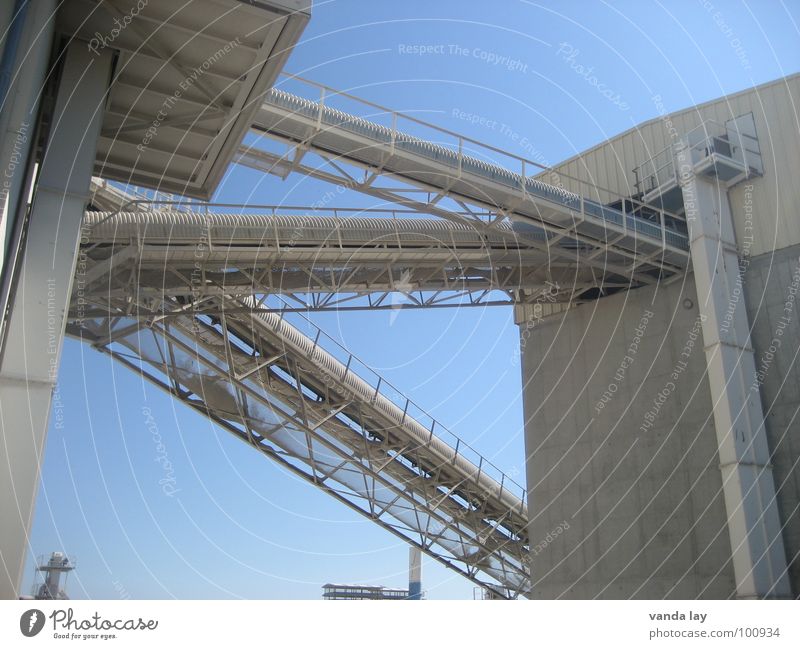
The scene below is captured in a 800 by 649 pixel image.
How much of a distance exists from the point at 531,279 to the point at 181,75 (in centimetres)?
1530

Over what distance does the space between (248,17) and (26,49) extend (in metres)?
2.93

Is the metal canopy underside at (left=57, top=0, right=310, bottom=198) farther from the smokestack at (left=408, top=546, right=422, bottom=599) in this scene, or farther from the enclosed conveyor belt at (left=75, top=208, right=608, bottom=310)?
the smokestack at (left=408, top=546, right=422, bottom=599)

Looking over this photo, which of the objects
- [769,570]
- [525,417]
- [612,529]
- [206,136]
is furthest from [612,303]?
[206,136]

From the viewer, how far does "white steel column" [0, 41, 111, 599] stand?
377 inches

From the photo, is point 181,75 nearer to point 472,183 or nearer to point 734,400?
point 472,183

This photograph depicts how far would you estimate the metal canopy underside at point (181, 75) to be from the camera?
10.7 m

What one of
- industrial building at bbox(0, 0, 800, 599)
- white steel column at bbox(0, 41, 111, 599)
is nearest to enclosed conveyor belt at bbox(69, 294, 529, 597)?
industrial building at bbox(0, 0, 800, 599)

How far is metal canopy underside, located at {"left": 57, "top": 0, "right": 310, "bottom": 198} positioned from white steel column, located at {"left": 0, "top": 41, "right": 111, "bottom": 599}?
2.06 feet

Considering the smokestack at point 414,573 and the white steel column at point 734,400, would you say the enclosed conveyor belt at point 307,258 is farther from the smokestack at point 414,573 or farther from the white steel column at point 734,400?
the smokestack at point 414,573

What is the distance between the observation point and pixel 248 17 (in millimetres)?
10672

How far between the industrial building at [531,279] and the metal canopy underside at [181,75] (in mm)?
49

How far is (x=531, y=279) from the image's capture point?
24844 mm

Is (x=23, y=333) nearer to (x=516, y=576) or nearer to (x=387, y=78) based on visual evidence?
(x=387, y=78)

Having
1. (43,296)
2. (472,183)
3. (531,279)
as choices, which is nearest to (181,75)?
(43,296)
